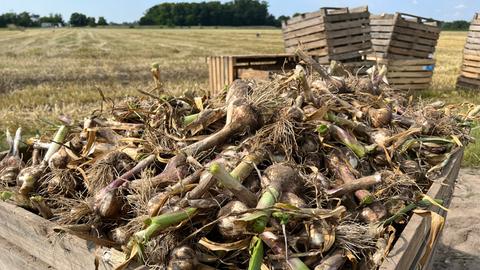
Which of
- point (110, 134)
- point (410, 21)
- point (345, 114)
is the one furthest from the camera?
point (410, 21)

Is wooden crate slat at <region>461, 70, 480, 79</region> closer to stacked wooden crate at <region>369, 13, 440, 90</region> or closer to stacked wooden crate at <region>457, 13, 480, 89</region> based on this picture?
stacked wooden crate at <region>457, 13, 480, 89</region>

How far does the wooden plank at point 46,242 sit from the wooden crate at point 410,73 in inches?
375

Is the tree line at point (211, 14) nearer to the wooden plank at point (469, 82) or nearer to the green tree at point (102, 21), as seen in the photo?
the green tree at point (102, 21)

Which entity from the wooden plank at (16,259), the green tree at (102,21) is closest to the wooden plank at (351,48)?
the wooden plank at (16,259)

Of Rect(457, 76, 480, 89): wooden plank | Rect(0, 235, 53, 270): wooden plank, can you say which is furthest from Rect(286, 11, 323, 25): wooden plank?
Rect(0, 235, 53, 270): wooden plank

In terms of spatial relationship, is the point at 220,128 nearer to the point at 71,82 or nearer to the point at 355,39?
the point at 355,39

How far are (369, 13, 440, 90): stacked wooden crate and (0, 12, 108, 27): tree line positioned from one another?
7492cm

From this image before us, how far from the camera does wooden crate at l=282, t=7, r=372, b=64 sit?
9.19 metres

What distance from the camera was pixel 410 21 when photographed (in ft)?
35.3

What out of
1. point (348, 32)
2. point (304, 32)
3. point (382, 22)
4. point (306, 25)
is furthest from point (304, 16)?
point (382, 22)

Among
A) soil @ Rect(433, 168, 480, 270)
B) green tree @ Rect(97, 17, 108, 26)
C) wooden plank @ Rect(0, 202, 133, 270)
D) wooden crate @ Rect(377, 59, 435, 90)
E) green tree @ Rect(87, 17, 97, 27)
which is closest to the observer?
wooden plank @ Rect(0, 202, 133, 270)

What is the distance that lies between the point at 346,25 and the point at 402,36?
2.13 m

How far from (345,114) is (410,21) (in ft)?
30.8

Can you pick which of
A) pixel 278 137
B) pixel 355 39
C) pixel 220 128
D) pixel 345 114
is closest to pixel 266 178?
pixel 278 137
